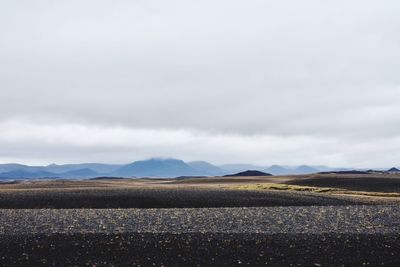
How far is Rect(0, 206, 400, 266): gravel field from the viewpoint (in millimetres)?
17625

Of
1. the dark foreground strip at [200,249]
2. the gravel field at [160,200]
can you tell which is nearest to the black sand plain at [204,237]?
the dark foreground strip at [200,249]

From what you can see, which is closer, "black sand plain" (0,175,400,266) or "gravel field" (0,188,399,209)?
"black sand plain" (0,175,400,266)

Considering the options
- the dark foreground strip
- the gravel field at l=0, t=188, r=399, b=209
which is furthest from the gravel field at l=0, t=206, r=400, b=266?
the gravel field at l=0, t=188, r=399, b=209

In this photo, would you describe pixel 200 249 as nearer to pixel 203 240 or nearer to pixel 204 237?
pixel 203 240

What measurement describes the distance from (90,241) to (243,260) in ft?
23.9

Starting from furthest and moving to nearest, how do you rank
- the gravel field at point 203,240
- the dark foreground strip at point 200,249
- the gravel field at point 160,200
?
1. the gravel field at point 160,200
2. the gravel field at point 203,240
3. the dark foreground strip at point 200,249

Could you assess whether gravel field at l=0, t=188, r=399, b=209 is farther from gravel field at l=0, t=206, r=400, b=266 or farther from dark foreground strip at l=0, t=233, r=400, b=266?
dark foreground strip at l=0, t=233, r=400, b=266

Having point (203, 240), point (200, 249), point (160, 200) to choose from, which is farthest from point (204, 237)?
point (160, 200)

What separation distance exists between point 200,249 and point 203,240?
120 cm

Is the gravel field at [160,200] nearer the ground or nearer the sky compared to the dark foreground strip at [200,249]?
nearer the sky

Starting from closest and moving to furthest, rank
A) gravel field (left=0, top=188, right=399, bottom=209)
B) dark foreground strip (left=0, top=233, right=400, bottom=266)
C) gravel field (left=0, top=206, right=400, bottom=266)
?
1. dark foreground strip (left=0, top=233, right=400, bottom=266)
2. gravel field (left=0, top=206, right=400, bottom=266)
3. gravel field (left=0, top=188, right=399, bottom=209)

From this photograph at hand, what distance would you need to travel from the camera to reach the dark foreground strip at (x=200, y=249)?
17.4 metres

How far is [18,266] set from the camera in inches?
671

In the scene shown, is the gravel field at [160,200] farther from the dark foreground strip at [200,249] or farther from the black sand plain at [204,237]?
the dark foreground strip at [200,249]
